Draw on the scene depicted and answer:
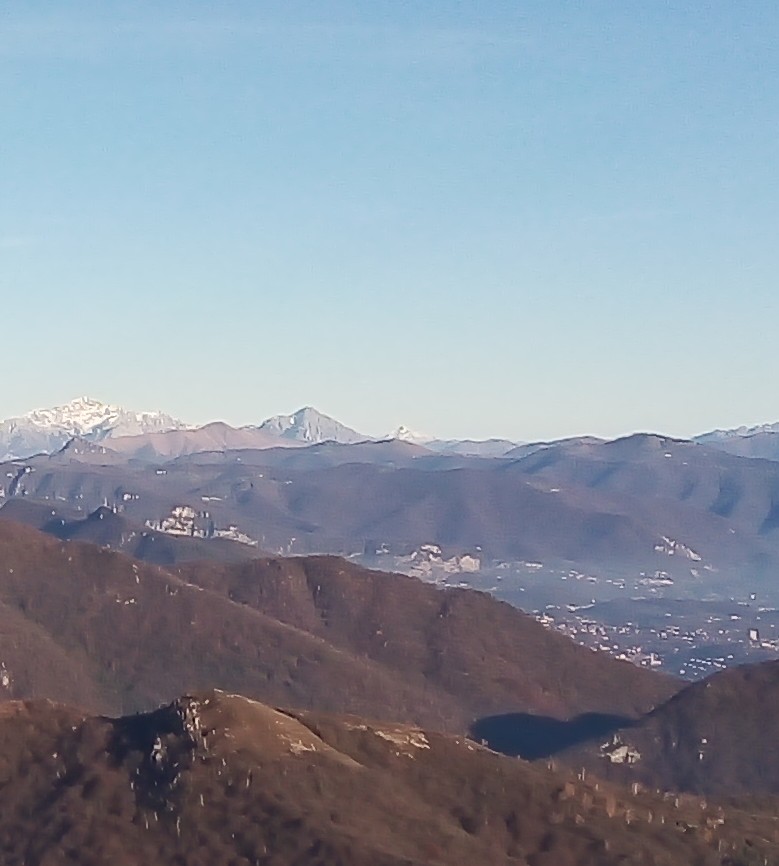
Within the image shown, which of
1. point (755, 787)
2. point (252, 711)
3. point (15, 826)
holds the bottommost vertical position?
point (755, 787)

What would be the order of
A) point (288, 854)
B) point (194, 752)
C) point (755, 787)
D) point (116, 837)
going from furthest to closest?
point (755, 787)
point (194, 752)
point (116, 837)
point (288, 854)

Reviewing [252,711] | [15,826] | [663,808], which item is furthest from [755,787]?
[15,826]

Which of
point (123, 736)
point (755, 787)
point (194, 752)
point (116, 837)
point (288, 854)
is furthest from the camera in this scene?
point (755, 787)

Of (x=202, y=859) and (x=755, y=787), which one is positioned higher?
(x=202, y=859)

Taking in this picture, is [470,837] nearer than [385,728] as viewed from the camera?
Yes

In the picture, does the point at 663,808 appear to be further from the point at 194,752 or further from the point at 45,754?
the point at 45,754

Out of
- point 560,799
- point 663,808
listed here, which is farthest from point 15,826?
point 663,808
